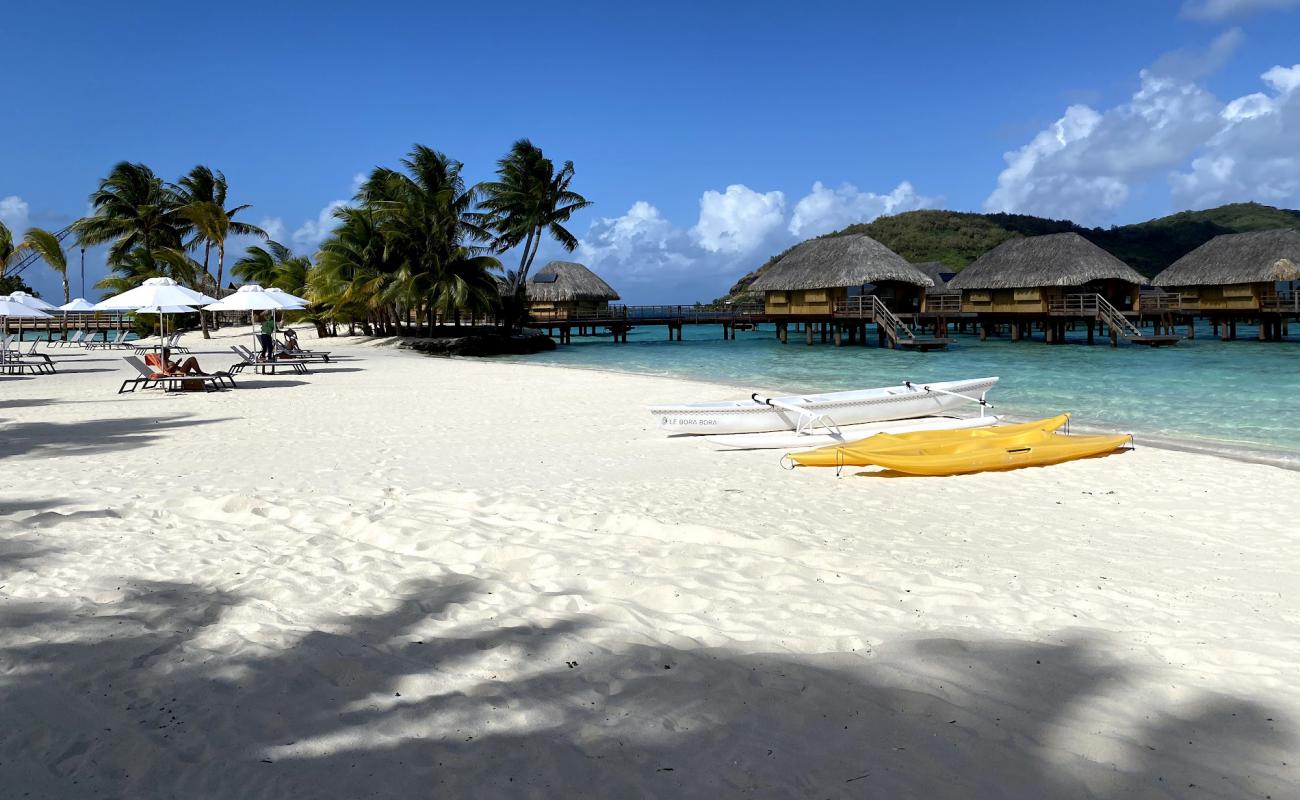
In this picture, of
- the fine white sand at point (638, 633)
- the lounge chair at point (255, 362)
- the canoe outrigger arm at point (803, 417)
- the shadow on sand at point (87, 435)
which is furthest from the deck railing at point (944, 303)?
the shadow on sand at point (87, 435)

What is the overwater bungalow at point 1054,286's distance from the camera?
104 ft

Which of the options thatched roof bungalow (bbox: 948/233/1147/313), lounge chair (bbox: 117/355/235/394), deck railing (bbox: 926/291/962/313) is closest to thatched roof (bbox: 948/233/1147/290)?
thatched roof bungalow (bbox: 948/233/1147/313)

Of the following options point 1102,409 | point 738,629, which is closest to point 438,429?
point 738,629

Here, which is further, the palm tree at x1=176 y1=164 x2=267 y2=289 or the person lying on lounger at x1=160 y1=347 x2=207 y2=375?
the palm tree at x1=176 y1=164 x2=267 y2=289

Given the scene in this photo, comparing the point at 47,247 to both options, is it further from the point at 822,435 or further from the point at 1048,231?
the point at 1048,231

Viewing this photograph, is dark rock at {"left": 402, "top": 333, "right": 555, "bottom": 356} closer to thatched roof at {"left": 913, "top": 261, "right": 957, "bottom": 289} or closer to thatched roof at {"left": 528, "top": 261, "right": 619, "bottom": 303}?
thatched roof at {"left": 528, "top": 261, "right": 619, "bottom": 303}

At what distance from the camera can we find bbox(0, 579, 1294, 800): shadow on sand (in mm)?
2109

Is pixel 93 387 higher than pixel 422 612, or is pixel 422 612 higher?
pixel 93 387

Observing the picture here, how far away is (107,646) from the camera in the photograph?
290 centimetres

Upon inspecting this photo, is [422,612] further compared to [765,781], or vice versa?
[422,612]

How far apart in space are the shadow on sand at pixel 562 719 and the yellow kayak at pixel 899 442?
355 cm

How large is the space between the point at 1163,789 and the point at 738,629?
1.52 m

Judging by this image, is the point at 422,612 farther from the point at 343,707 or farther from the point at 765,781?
the point at 765,781

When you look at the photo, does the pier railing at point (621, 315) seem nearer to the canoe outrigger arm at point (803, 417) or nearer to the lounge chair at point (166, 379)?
the lounge chair at point (166, 379)
